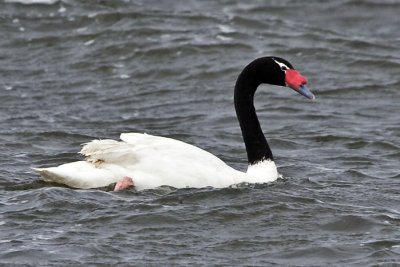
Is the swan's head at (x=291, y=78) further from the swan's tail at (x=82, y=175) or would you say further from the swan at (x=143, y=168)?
the swan's tail at (x=82, y=175)

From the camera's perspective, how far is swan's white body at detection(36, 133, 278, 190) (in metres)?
11.3

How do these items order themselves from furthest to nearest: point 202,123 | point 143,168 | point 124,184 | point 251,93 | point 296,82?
point 202,123, point 251,93, point 296,82, point 143,168, point 124,184

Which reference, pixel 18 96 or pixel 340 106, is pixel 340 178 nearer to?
pixel 340 106

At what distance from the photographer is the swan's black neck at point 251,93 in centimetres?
1233

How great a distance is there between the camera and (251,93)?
1252 cm

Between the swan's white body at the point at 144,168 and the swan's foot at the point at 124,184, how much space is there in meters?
0.05

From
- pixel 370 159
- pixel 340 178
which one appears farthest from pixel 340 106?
pixel 340 178

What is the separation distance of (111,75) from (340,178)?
21.1 feet

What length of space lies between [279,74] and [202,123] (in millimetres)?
3467

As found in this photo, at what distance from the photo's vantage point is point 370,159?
45.2 feet

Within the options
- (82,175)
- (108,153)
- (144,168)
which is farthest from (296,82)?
(82,175)

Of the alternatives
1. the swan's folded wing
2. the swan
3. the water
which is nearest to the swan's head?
the water

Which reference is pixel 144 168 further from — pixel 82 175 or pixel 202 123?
pixel 202 123

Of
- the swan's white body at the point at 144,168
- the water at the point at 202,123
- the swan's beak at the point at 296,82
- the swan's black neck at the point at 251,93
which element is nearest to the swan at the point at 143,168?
the swan's white body at the point at 144,168
